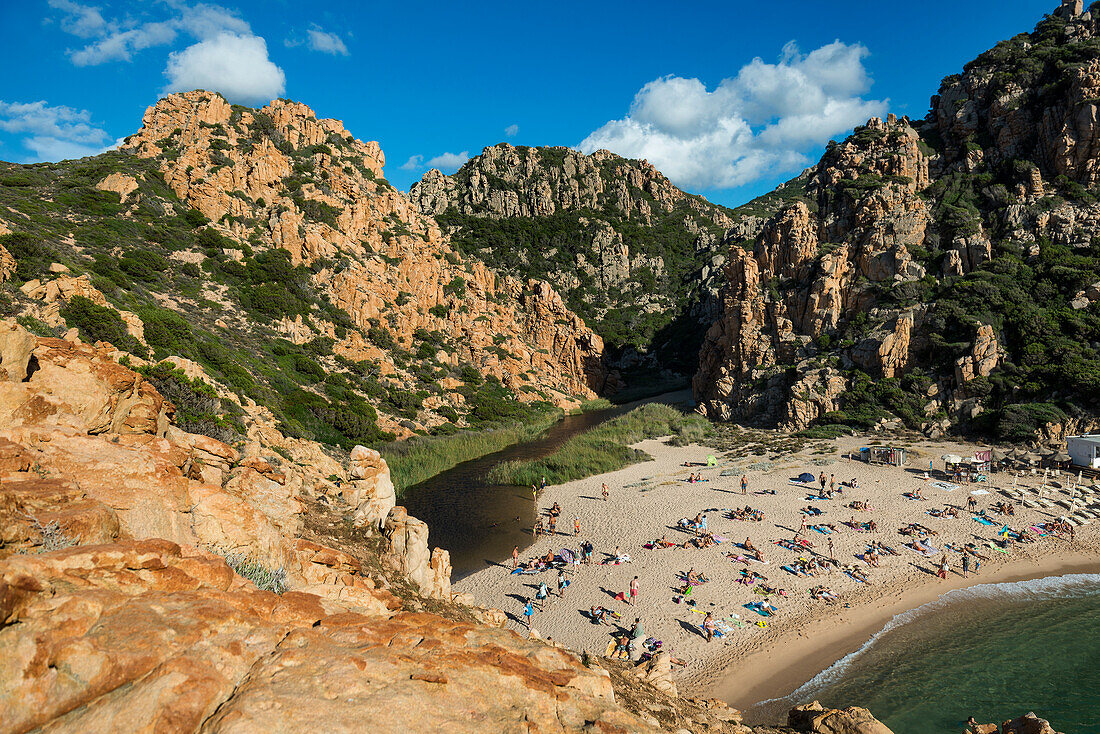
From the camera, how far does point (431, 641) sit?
16.6 feet

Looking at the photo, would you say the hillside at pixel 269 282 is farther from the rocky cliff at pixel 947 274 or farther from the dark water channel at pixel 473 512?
the rocky cliff at pixel 947 274

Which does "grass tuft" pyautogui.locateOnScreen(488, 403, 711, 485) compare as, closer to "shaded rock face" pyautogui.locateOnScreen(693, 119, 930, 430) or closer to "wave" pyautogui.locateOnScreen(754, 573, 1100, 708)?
"shaded rock face" pyautogui.locateOnScreen(693, 119, 930, 430)

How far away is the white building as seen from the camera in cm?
2586

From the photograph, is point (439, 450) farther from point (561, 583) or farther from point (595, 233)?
point (595, 233)

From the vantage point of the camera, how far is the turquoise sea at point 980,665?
1296cm

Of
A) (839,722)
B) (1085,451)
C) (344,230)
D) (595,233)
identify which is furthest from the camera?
(595,233)

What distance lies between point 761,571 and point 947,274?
42.6m

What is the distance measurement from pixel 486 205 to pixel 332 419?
81.7 meters

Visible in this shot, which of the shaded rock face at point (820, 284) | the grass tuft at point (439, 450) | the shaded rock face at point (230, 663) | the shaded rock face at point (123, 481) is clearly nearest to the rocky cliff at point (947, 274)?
the shaded rock face at point (820, 284)

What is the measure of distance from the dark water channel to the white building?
31014 mm

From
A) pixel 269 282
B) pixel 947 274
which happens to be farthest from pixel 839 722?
pixel 947 274

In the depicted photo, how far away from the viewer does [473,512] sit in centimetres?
2888

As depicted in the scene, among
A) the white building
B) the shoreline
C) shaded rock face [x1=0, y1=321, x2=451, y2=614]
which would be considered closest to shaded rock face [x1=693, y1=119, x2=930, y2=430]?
the white building

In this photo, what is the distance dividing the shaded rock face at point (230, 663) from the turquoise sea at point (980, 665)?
1251cm
